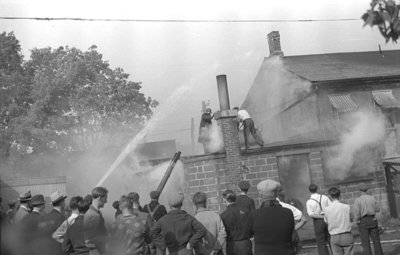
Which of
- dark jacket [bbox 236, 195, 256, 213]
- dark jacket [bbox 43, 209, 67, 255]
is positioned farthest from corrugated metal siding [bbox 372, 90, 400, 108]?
dark jacket [bbox 43, 209, 67, 255]

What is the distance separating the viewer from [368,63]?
85.8 ft

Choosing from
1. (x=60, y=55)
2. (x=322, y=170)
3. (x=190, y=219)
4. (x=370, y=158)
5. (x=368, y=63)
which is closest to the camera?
(x=190, y=219)

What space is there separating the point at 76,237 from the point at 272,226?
8.77 feet

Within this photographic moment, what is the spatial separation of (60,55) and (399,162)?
2635 cm

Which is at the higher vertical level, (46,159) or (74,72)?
(74,72)

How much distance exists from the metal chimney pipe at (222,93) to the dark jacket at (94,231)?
35.2ft

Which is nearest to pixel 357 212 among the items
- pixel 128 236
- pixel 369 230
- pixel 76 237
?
pixel 369 230

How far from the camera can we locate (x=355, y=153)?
58.1 feet

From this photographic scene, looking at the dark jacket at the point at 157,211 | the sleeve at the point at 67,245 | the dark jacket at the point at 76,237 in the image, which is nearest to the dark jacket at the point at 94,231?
the dark jacket at the point at 76,237

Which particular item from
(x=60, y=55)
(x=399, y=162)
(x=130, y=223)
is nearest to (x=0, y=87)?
(x=60, y=55)

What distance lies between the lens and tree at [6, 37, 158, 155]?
101 ft

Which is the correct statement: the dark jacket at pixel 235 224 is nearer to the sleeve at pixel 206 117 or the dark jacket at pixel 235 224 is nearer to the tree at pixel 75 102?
the sleeve at pixel 206 117

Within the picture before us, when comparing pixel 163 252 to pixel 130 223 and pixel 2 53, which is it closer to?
pixel 130 223

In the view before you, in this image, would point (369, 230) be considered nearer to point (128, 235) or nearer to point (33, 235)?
point (128, 235)
